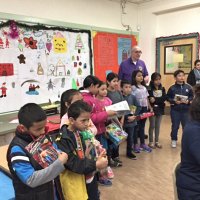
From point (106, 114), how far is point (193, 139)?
1278 mm

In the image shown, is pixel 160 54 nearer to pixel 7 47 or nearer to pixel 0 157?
pixel 7 47

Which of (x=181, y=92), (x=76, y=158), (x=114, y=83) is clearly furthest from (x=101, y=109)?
Answer: (x=181, y=92)

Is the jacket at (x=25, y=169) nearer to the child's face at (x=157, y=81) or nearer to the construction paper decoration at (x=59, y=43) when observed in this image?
the child's face at (x=157, y=81)

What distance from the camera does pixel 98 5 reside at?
4.57 metres

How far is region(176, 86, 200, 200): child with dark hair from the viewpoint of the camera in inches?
48.9

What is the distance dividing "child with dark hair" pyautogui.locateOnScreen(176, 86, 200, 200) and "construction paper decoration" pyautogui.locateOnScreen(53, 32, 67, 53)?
9.51 ft

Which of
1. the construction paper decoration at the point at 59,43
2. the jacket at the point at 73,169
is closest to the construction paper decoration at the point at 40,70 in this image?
the construction paper decoration at the point at 59,43

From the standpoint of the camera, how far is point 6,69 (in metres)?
3.20

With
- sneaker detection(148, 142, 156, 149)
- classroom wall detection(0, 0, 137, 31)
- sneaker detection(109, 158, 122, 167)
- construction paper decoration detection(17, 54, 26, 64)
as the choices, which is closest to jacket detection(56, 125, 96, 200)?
sneaker detection(109, 158, 122, 167)

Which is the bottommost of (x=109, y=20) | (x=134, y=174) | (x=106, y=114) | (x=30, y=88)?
(x=134, y=174)

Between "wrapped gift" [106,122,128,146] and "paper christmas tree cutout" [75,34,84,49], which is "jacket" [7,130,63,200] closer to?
"wrapped gift" [106,122,128,146]

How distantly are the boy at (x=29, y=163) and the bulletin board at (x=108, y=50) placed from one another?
339 centimetres

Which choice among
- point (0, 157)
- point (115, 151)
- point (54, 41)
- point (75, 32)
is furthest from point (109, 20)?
→ point (0, 157)

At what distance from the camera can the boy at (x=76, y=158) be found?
1396 millimetres
